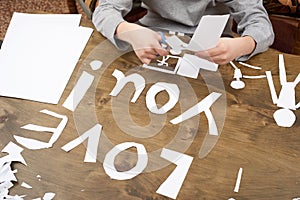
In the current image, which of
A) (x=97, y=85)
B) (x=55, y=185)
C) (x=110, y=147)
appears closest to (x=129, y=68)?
(x=97, y=85)

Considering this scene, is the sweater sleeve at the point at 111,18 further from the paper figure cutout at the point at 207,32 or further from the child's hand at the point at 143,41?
the paper figure cutout at the point at 207,32

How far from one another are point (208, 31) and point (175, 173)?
1.00 feet

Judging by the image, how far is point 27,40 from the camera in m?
1.19

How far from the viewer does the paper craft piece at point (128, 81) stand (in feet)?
3.48

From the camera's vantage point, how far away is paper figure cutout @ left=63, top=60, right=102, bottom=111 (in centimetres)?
104

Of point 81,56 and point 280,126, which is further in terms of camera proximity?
point 81,56

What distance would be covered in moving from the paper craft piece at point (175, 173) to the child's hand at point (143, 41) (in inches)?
10.1

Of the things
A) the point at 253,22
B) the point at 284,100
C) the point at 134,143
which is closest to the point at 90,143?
the point at 134,143

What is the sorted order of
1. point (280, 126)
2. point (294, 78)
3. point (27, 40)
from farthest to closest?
point (27, 40) < point (294, 78) < point (280, 126)

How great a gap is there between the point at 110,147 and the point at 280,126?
1.13 ft

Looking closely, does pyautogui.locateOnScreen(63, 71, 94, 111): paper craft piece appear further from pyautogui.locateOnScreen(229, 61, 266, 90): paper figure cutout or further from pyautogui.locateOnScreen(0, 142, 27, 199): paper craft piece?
pyautogui.locateOnScreen(229, 61, 266, 90): paper figure cutout

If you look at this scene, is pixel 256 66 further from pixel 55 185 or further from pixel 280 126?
pixel 55 185

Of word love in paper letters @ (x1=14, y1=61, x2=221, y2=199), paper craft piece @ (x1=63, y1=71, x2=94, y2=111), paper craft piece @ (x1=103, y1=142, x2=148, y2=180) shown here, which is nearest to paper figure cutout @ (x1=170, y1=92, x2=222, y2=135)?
word love in paper letters @ (x1=14, y1=61, x2=221, y2=199)

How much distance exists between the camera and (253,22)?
1.22m
